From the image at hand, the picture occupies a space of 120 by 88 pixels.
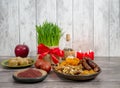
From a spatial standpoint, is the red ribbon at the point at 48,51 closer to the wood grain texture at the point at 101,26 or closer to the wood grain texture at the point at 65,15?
the wood grain texture at the point at 65,15

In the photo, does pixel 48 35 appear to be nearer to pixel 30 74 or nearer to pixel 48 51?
pixel 48 51

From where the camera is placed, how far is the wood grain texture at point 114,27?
1.90 meters

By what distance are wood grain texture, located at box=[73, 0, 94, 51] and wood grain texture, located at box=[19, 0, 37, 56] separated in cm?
35

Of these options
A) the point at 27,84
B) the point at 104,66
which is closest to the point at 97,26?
the point at 104,66

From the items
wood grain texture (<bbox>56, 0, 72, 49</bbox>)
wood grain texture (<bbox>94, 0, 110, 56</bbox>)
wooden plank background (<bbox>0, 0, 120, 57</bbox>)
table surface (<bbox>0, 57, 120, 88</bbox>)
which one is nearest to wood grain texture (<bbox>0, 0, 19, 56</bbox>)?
wooden plank background (<bbox>0, 0, 120, 57</bbox>)

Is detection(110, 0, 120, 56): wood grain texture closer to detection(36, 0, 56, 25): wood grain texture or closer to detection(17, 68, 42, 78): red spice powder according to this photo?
detection(36, 0, 56, 25): wood grain texture

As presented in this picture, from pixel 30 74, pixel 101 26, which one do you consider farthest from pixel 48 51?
pixel 101 26

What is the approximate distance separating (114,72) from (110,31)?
0.64 metres

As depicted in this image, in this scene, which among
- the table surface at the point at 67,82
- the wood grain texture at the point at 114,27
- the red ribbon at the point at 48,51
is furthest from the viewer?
the wood grain texture at the point at 114,27

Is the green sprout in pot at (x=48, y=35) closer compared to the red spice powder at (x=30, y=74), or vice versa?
the red spice powder at (x=30, y=74)

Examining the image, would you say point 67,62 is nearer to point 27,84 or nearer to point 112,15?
point 27,84

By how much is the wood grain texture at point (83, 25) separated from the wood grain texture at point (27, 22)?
35cm

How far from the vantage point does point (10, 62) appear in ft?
4.78

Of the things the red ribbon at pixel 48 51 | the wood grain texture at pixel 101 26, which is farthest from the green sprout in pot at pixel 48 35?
the wood grain texture at pixel 101 26
